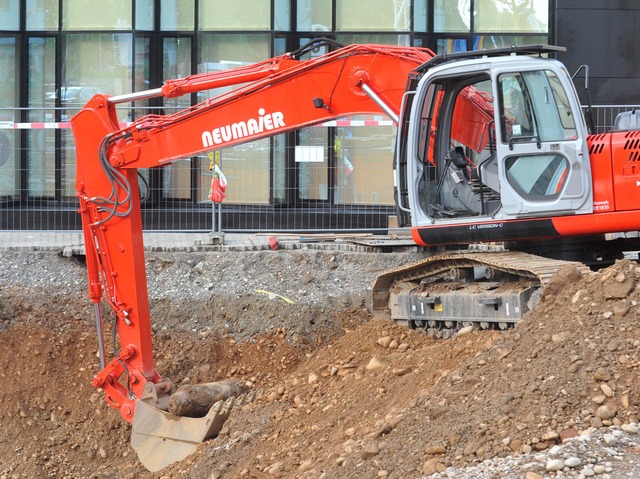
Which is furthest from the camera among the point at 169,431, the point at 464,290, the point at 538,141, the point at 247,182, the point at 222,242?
the point at 247,182

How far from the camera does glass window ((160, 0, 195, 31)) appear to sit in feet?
52.0

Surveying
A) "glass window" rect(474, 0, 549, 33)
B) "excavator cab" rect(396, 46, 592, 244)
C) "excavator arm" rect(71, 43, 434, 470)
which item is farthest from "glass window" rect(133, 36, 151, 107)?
"excavator cab" rect(396, 46, 592, 244)

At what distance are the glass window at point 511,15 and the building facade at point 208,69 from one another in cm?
1

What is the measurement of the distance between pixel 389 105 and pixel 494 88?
0.92 metres

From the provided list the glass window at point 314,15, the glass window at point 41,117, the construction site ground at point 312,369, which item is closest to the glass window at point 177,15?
the glass window at point 314,15

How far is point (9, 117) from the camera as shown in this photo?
15906mm

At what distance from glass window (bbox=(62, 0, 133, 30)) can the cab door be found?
8625mm

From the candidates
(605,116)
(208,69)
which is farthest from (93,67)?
(605,116)

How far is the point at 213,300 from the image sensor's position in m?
12.0

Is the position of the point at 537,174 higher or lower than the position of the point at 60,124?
lower

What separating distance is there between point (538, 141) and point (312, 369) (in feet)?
8.91

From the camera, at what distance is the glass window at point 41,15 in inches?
631

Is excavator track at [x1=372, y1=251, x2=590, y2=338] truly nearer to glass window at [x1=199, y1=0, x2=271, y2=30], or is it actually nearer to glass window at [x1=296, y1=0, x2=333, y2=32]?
glass window at [x1=296, y1=0, x2=333, y2=32]

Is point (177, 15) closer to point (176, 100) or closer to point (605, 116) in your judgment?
point (176, 100)
